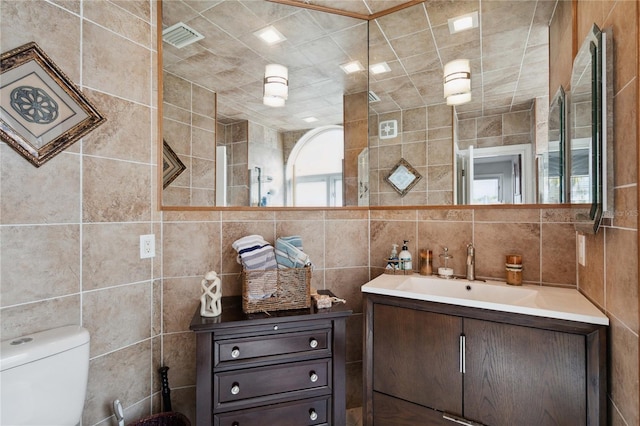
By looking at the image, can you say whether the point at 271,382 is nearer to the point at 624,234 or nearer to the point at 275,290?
the point at 275,290

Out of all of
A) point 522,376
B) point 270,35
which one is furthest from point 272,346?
point 270,35

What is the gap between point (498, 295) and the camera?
156cm

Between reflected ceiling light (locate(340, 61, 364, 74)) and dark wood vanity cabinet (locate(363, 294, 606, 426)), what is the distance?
1.46 m

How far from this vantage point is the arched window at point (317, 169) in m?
1.93

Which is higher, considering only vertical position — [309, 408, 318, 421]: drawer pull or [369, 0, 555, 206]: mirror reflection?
[369, 0, 555, 206]: mirror reflection

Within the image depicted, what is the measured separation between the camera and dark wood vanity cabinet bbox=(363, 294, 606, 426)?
1.12 m

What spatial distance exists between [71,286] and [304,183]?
1.26 m

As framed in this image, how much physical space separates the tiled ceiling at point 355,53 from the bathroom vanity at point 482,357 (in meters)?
1.08

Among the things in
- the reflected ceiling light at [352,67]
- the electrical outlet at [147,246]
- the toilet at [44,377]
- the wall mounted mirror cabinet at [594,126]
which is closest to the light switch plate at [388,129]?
the reflected ceiling light at [352,67]

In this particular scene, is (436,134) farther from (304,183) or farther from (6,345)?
(6,345)

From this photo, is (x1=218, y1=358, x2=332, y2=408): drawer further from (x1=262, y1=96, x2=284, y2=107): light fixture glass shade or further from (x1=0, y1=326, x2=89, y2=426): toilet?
(x1=262, y1=96, x2=284, y2=107): light fixture glass shade

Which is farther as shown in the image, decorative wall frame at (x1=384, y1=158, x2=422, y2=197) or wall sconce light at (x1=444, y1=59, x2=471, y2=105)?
decorative wall frame at (x1=384, y1=158, x2=422, y2=197)

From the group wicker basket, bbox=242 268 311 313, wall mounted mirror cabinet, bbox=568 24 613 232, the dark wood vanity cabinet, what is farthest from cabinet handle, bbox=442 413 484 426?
wall mounted mirror cabinet, bbox=568 24 613 232

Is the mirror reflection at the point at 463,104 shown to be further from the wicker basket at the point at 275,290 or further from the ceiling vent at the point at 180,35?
the ceiling vent at the point at 180,35
